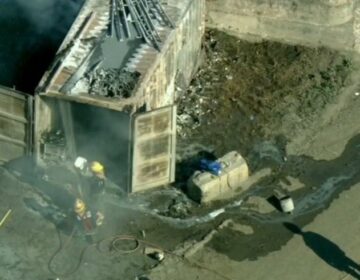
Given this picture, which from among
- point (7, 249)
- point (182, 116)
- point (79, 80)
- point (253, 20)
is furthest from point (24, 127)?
point (253, 20)

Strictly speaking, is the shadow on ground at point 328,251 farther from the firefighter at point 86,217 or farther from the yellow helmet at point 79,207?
the yellow helmet at point 79,207

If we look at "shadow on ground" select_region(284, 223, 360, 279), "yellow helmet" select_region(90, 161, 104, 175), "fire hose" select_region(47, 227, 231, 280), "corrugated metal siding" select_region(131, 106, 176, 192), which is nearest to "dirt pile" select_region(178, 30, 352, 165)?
"corrugated metal siding" select_region(131, 106, 176, 192)

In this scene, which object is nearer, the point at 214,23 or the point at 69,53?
the point at 69,53

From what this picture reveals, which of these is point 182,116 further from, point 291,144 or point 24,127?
point 24,127

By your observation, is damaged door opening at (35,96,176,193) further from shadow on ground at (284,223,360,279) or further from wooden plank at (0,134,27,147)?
shadow on ground at (284,223,360,279)

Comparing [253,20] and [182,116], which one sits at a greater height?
[253,20]

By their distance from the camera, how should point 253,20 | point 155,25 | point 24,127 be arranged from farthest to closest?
1. point 253,20
2. point 155,25
3. point 24,127

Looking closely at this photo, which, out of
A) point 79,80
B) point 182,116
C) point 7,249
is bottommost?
point 7,249

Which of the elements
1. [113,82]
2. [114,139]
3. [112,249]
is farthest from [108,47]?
[112,249]
